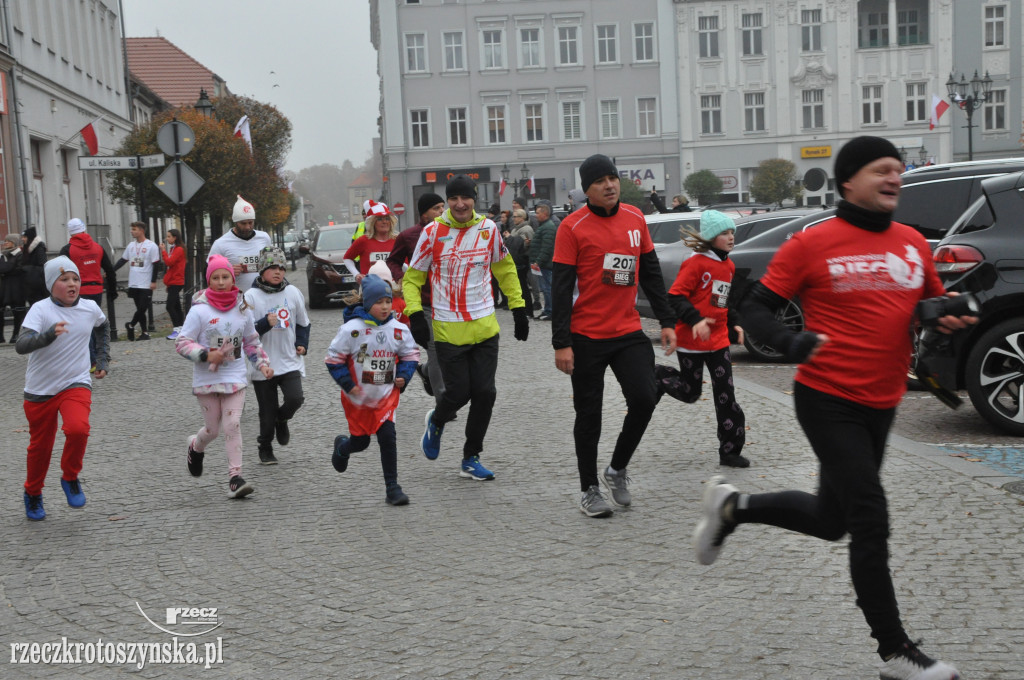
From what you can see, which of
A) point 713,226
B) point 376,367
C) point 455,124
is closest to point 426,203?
point 713,226

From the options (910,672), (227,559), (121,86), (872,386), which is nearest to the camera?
(910,672)

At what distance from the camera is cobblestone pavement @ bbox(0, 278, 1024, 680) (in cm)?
439

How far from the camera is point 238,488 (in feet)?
24.1

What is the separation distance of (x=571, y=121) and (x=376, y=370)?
189 feet

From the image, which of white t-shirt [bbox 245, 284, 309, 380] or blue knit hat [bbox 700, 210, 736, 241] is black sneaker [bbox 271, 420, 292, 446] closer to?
white t-shirt [bbox 245, 284, 309, 380]

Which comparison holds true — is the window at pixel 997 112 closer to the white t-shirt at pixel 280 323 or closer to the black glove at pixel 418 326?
the white t-shirt at pixel 280 323

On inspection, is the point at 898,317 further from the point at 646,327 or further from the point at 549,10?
the point at 549,10

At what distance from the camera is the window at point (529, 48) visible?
6341 cm

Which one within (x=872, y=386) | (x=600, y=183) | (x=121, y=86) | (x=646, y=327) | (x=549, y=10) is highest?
(x=549, y=10)

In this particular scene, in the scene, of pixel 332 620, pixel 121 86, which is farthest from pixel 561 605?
pixel 121 86

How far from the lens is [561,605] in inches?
195

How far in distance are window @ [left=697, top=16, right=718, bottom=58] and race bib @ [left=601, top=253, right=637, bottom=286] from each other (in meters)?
59.0

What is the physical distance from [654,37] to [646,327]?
157 feet

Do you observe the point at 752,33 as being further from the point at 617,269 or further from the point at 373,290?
the point at 617,269
